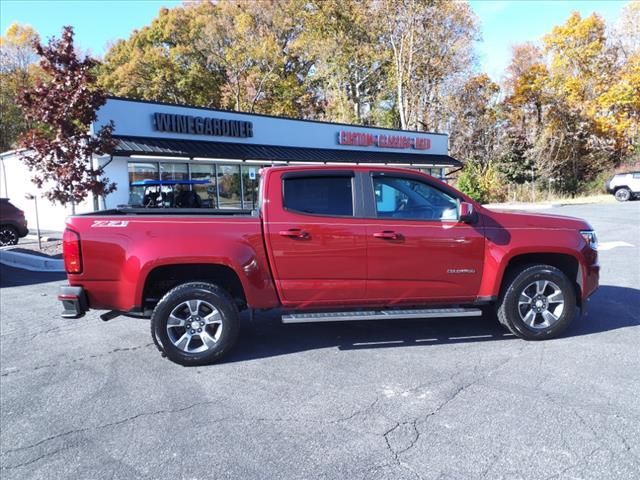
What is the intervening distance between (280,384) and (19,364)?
2785 millimetres

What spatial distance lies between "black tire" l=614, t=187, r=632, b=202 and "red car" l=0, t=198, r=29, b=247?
29418 mm

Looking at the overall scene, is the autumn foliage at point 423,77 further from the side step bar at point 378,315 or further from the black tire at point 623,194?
the side step bar at point 378,315

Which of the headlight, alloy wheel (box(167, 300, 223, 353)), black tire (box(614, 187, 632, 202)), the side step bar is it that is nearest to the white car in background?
black tire (box(614, 187, 632, 202))

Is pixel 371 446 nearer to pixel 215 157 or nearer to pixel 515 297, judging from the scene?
pixel 515 297

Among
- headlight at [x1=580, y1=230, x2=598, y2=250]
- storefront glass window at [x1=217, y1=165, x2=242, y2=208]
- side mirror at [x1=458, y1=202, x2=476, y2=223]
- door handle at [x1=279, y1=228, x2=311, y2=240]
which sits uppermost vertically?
storefront glass window at [x1=217, y1=165, x2=242, y2=208]

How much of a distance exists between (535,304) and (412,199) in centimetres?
169

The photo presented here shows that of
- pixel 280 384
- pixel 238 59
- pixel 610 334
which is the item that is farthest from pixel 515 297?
pixel 238 59

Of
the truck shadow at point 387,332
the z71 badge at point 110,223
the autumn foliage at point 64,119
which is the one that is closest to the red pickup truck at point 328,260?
the z71 badge at point 110,223

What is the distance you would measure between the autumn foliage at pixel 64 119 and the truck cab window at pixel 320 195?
9.24 meters

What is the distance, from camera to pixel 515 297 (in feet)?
16.5

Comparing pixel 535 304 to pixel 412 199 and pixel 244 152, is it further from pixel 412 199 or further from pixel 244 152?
pixel 244 152

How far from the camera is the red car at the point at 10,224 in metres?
14.4

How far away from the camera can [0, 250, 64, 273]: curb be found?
36.9ft

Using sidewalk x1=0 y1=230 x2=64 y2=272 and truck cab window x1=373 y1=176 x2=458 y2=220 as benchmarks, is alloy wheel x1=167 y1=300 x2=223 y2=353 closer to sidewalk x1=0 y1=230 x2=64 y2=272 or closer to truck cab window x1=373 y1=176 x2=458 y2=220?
truck cab window x1=373 y1=176 x2=458 y2=220
